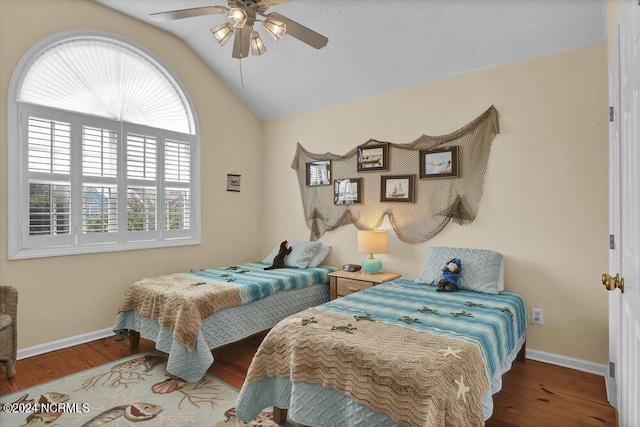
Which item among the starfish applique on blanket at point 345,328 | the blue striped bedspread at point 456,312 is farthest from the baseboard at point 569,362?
the starfish applique on blanket at point 345,328

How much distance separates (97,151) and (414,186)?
10.1ft

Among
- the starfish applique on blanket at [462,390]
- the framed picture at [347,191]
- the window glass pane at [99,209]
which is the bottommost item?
the starfish applique on blanket at [462,390]

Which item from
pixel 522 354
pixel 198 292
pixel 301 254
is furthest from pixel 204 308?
pixel 522 354

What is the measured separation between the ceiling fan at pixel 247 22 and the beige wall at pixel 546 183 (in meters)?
1.61

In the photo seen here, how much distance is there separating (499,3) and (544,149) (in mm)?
1179

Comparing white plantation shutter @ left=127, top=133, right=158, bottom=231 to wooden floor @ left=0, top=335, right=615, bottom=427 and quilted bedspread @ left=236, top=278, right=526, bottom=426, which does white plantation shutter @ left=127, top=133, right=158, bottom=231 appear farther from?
quilted bedspread @ left=236, top=278, right=526, bottom=426

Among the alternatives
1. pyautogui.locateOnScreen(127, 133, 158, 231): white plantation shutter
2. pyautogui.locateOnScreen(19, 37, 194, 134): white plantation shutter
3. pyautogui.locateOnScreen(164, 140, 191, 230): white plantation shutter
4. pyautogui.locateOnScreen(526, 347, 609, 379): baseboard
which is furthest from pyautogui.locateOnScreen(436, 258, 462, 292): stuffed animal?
pyautogui.locateOnScreen(19, 37, 194, 134): white plantation shutter

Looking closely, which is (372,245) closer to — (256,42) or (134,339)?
(256,42)

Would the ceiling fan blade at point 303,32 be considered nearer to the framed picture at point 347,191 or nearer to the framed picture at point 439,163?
the framed picture at point 439,163

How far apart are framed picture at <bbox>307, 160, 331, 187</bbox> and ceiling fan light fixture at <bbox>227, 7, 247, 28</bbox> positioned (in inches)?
86.4

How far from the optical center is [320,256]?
13.6ft

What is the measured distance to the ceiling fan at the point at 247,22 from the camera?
2.19 metres

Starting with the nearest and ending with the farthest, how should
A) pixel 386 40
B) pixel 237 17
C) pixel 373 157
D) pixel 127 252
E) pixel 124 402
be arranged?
1. pixel 237 17
2. pixel 124 402
3. pixel 386 40
4. pixel 127 252
5. pixel 373 157

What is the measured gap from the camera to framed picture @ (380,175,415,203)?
3.63 m
